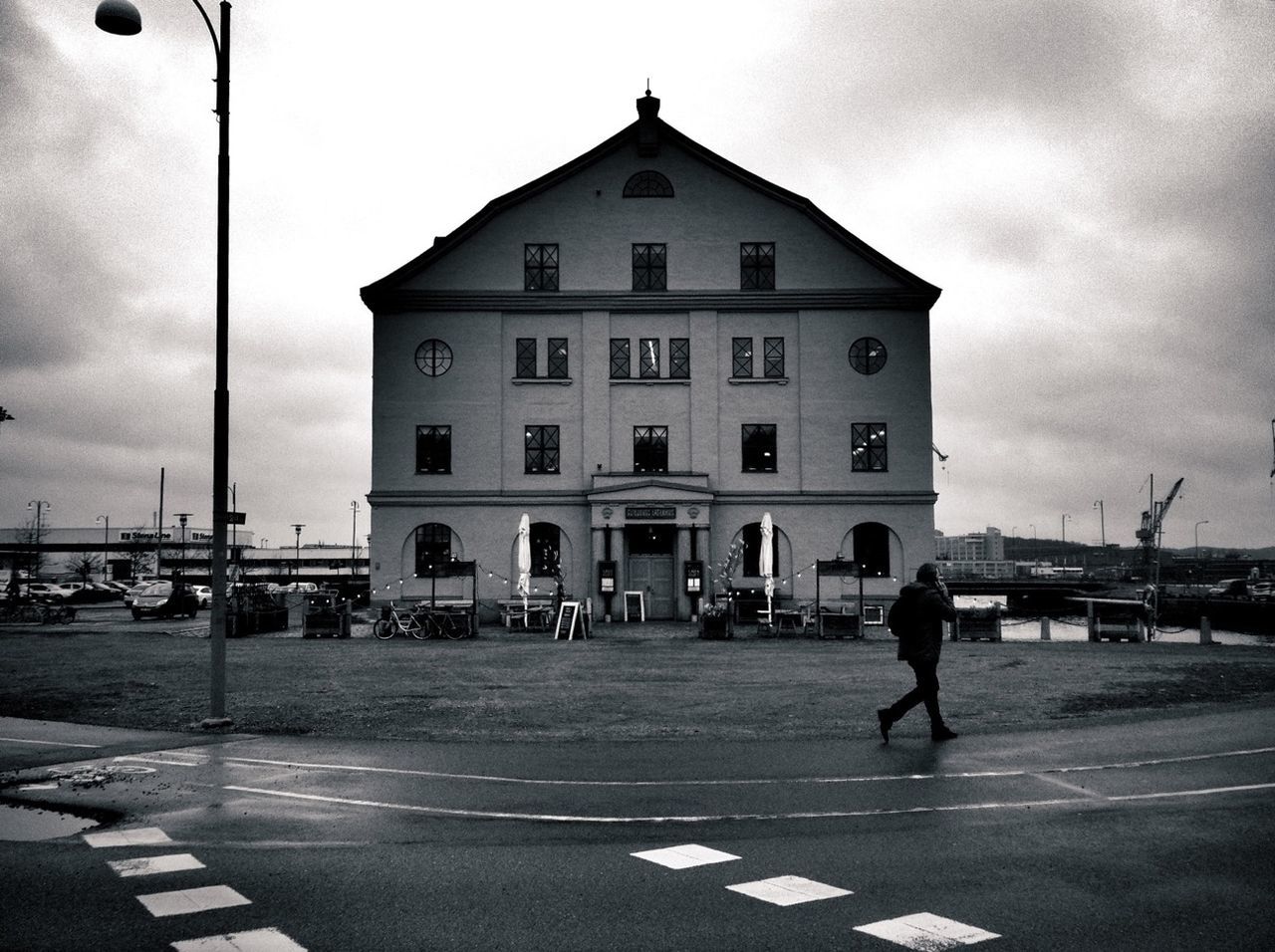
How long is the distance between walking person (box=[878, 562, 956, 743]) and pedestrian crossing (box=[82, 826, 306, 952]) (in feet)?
24.3

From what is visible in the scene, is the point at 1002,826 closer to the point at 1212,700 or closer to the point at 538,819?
the point at 538,819

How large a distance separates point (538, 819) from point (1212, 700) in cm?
1175

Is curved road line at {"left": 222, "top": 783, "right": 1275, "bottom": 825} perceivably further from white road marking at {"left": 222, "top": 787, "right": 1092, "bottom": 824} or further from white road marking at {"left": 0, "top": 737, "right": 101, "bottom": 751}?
white road marking at {"left": 0, "top": 737, "right": 101, "bottom": 751}

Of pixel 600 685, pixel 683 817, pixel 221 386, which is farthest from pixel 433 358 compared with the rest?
pixel 683 817

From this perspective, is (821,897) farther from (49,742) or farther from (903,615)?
(49,742)

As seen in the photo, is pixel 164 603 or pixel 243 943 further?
pixel 164 603

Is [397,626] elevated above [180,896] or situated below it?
below

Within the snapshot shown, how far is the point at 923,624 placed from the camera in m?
11.9

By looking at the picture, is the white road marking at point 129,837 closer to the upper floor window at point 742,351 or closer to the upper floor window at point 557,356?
the upper floor window at point 557,356

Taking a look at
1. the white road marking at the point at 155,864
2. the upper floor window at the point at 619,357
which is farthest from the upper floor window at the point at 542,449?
the white road marking at the point at 155,864

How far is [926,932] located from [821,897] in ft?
2.48

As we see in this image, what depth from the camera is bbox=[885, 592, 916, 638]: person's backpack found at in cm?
1200

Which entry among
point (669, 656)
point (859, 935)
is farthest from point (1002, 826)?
point (669, 656)

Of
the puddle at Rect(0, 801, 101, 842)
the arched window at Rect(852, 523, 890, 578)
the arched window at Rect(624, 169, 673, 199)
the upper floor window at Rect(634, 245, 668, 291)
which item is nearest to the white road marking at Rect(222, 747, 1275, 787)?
the puddle at Rect(0, 801, 101, 842)
